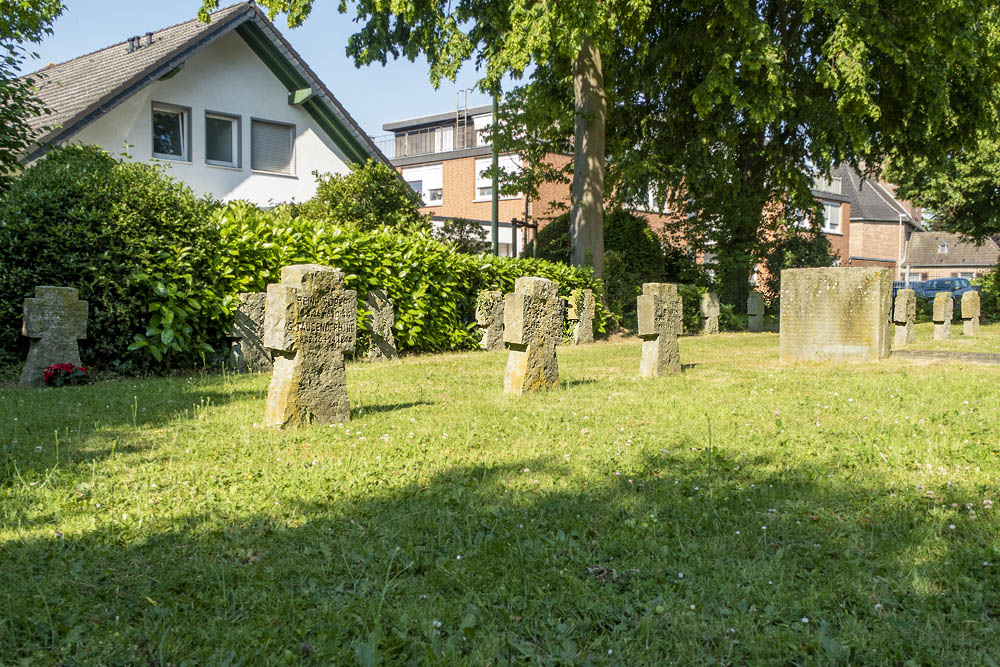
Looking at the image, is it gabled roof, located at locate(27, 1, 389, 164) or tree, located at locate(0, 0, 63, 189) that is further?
gabled roof, located at locate(27, 1, 389, 164)

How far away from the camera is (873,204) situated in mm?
60906

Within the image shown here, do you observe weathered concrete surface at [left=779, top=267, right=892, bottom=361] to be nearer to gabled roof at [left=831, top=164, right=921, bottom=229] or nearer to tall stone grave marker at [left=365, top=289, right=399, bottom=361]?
tall stone grave marker at [left=365, top=289, right=399, bottom=361]

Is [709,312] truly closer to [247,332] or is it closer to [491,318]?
[491,318]

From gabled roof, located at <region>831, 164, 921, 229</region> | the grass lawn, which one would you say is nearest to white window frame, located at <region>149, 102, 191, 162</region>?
the grass lawn

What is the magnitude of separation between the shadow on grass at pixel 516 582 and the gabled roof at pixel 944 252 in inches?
2647

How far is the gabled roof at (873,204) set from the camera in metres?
57.3

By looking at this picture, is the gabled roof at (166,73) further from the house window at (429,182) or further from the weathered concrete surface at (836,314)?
the house window at (429,182)

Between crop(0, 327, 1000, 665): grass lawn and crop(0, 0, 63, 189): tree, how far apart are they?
619cm

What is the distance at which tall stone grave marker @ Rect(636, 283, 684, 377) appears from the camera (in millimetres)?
10242

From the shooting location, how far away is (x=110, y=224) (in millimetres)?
10156

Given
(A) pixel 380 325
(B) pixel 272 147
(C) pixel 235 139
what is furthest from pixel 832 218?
(A) pixel 380 325

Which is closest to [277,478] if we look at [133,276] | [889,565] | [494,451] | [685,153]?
[494,451]

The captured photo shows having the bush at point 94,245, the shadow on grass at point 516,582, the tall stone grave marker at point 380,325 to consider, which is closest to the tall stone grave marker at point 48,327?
the bush at point 94,245

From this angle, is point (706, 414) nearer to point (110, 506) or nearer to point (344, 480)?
point (344, 480)
